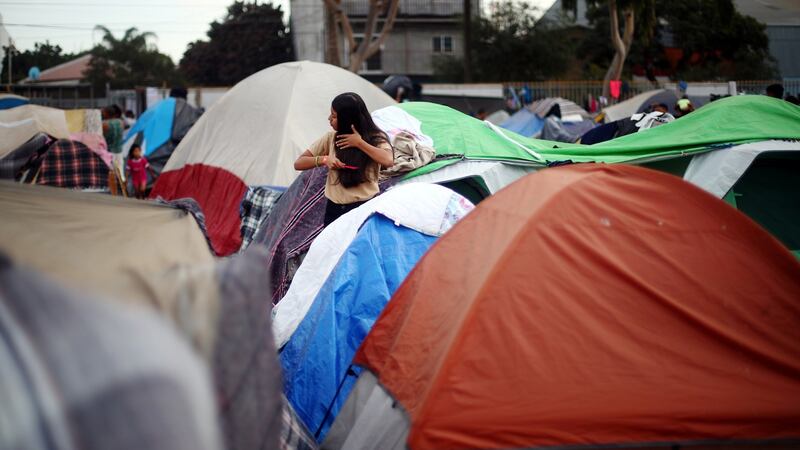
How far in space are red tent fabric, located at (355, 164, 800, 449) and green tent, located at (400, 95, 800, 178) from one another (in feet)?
11.3

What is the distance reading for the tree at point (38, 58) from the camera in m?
53.8

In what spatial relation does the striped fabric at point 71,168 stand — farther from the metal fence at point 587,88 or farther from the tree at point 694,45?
the tree at point 694,45

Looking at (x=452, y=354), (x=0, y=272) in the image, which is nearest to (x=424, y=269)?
(x=452, y=354)

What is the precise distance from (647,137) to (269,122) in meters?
4.51

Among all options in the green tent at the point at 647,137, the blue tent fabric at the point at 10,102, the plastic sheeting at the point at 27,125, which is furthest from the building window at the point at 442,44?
the green tent at the point at 647,137

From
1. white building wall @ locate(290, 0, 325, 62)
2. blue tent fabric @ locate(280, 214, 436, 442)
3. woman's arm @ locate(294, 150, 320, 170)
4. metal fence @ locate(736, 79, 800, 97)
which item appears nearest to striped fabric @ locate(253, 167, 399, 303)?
woman's arm @ locate(294, 150, 320, 170)

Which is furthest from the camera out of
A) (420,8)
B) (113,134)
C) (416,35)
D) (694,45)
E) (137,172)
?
(416,35)

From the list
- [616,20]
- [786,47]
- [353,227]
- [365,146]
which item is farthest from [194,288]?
[786,47]

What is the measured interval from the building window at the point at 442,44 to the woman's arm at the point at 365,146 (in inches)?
1479

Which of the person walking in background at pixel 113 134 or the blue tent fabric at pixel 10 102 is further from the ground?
the blue tent fabric at pixel 10 102

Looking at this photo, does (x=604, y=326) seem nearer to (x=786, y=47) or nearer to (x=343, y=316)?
(x=343, y=316)

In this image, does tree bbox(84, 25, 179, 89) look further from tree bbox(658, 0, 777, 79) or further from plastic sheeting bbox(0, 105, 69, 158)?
plastic sheeting bbox(0, 105, 69, 158)

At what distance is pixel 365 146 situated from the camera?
589 centimetres

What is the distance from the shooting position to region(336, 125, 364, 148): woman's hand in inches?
232
